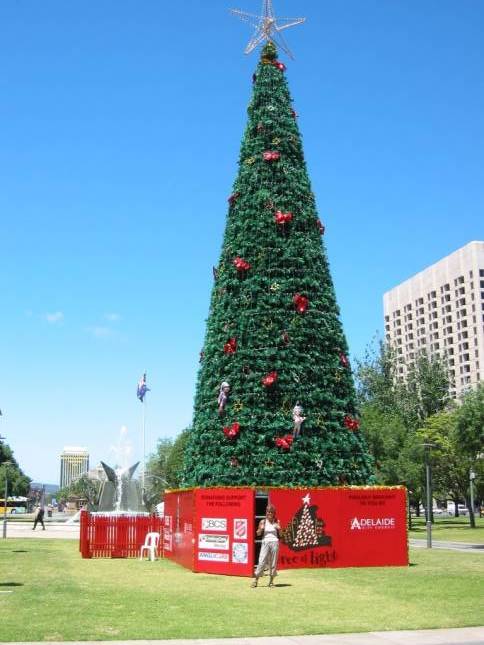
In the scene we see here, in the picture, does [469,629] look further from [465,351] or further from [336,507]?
[465,351]

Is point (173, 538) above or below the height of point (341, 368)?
below

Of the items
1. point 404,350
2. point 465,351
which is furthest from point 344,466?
point 404,350

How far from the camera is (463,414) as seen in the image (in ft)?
→ 108

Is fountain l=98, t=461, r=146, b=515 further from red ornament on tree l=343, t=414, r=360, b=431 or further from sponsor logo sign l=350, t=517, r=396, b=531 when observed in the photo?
sponsor logo sign l=350, t=517, r=396, b=531

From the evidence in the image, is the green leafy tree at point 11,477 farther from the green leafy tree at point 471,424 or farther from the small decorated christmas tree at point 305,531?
the small decorated christmas tree at point 305,531

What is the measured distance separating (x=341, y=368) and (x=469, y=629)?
12364 mm

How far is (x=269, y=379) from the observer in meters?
21.5

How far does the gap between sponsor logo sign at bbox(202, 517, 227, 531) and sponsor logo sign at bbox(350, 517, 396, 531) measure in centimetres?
365

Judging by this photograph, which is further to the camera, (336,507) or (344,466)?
(344,466)

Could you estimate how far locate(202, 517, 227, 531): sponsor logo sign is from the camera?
19.3 meters

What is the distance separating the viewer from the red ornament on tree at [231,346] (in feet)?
73.0

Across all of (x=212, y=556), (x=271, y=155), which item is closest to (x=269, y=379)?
(x=212, y=556)

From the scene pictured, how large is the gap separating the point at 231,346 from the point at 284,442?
10.8 ft

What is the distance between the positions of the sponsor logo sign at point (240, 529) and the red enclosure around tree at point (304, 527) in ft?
0.08
